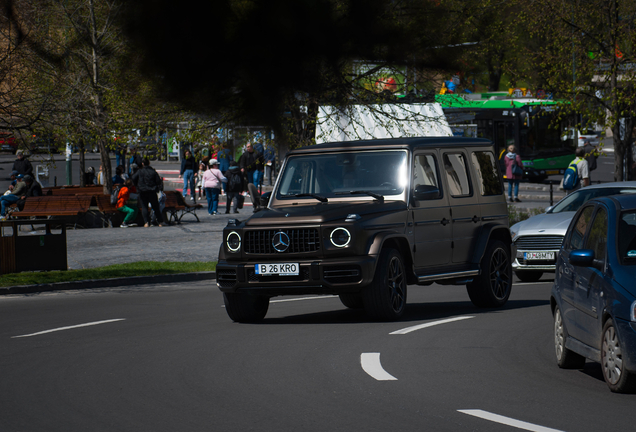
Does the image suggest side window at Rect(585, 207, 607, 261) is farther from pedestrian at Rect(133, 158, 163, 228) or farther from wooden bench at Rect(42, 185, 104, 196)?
wooden bench at Rect(42, 185, 104, 196)

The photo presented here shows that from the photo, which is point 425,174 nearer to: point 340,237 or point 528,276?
point 340,237

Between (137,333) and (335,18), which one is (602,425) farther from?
(137,333)

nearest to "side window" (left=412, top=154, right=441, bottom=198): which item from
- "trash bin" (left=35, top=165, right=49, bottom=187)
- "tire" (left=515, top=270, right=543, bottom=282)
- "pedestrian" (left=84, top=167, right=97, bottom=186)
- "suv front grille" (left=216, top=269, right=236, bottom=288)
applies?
"suv front grille" (left=216, top=269, right=236, bottom=288)

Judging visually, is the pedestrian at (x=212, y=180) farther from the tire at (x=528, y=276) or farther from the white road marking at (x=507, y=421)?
the white road marking at (x=507, y=421)

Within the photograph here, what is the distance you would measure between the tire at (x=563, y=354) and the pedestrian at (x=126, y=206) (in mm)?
20050

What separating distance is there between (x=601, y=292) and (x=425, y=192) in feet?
15.1

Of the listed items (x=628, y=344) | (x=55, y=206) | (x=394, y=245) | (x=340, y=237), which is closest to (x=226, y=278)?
(x=340, y=237)

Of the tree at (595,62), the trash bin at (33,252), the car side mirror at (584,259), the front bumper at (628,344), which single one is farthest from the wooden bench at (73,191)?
the front bumper at (628,344)

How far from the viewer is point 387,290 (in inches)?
420

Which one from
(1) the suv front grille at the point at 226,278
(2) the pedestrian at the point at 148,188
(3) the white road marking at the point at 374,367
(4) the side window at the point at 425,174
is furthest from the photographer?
(2) the pedestrian at the point at 148,188

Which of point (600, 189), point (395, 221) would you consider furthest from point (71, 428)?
point (600, 189)

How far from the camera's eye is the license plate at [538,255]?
15.3 meters

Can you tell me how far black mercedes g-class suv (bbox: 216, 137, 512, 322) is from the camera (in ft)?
34.2

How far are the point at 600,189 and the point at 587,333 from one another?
29.7 feet
